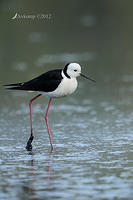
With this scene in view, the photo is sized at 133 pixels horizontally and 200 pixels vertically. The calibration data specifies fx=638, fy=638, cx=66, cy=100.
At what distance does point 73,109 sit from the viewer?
37.8 ft

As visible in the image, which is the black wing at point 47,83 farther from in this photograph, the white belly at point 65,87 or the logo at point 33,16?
the logo at point 33,16

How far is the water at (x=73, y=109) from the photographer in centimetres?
656

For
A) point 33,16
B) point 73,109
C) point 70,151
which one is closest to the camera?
point 70,151

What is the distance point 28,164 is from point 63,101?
498cm

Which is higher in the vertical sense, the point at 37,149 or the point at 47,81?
the point at 47,81

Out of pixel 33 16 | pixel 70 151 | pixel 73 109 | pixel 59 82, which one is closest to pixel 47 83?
pixel 59 82

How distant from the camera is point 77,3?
76.3ft

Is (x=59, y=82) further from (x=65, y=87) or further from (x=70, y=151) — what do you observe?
(x=70, y=151)

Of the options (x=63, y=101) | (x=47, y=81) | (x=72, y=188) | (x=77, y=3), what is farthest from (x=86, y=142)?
(x=77, y=3)

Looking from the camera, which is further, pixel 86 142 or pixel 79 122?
pixel 79 122

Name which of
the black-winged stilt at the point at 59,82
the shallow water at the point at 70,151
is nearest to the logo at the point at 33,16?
the shallow water at the point at 70,151

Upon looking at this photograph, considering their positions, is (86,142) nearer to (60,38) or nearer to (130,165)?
(130,165)

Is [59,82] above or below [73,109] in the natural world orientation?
above

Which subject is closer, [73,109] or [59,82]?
[59,82]
